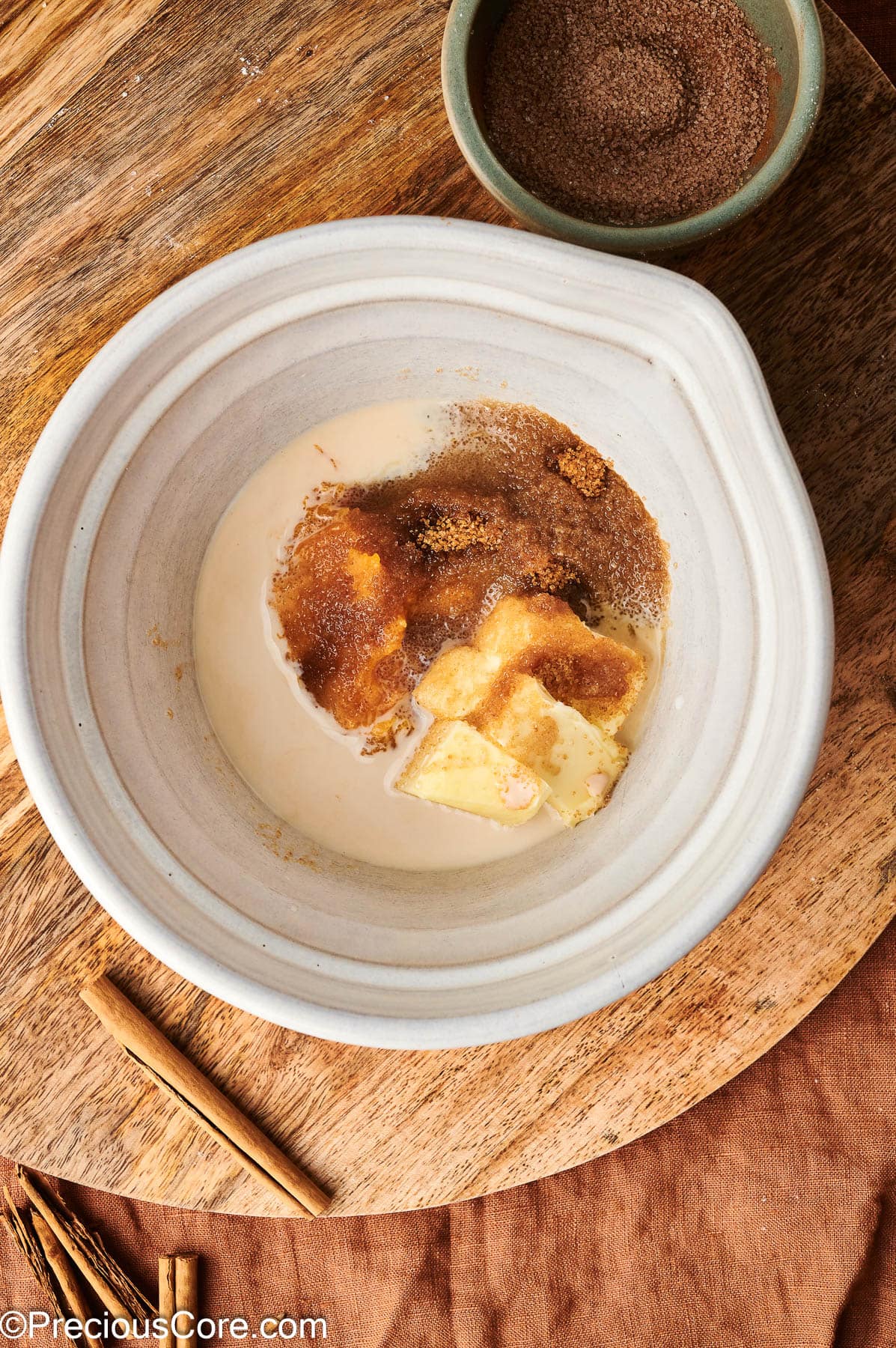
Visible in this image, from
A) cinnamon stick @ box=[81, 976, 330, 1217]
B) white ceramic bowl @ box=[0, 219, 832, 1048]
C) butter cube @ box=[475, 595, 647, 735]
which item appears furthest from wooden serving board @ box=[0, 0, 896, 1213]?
butter cube @ box=[475, 595, 647, 735]

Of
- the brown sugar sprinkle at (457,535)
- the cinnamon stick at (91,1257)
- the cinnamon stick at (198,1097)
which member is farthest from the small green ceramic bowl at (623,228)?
the cinnamon stick at (91,1257)

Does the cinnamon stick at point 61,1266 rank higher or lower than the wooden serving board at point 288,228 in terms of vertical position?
lower

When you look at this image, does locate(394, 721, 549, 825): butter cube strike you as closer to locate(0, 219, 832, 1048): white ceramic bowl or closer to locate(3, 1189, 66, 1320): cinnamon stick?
locate(0, 219, 832, 1048): white ceramic bowl

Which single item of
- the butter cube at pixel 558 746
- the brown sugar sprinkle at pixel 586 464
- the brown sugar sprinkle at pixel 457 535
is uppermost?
the brown sugar sprinkle at pixel 457 535

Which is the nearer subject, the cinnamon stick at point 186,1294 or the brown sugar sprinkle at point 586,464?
the brown sugar sprinkle at point 586,464

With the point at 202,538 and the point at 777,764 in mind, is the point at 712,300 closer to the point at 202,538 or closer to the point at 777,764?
the point at 777,764

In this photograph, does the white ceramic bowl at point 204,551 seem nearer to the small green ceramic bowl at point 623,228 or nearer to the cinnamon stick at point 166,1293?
the small green ceramic bowl at point 623,228

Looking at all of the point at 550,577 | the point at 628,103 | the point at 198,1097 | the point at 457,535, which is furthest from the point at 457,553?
the point at 198,1097
